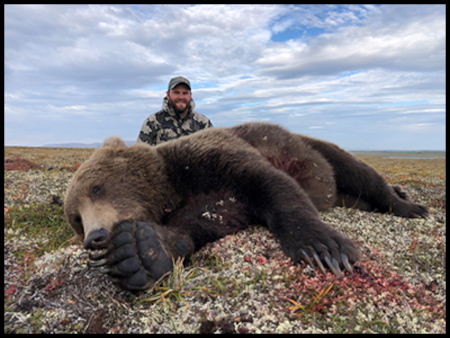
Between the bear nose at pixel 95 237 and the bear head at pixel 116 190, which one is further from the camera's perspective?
the bear head at pixel 116 190

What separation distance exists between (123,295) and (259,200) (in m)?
1.59

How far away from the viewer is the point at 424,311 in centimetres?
240

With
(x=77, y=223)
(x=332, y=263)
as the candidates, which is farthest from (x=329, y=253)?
(x=77, y=223)

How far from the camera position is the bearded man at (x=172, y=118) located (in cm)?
720

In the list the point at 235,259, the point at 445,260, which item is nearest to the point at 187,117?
the point at 235,259

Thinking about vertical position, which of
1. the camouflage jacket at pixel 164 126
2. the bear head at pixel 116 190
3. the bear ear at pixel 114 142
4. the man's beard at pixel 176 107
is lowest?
the bear head at pixel 116 190

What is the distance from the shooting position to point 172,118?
24.5 feet

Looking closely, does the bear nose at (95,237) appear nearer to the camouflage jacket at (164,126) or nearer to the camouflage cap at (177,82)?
the camouflage jacket at (164,126)

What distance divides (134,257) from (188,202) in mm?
1196

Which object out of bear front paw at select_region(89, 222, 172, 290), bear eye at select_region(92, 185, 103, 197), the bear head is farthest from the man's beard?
bear front paw at select_region(89, 222, 172, 290)

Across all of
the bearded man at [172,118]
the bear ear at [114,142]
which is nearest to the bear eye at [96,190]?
the bear ear at [114,142]

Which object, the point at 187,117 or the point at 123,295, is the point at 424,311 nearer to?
the point at 123,295

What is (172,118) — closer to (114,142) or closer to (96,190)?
(114,142)

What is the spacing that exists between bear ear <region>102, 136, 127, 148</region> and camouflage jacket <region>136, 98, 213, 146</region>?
296 centimetres
